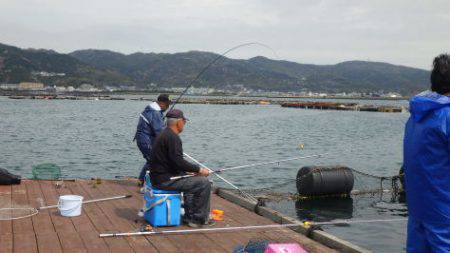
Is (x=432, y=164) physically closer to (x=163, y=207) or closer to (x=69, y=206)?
(x=163, y=207)

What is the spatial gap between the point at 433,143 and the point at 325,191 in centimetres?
1115

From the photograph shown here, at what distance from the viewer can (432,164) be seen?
3045 mm

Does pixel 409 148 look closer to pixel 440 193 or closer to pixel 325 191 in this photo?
pixel 440 193

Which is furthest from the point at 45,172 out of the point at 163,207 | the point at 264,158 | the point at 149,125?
the point at 264,158

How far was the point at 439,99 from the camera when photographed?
302cm

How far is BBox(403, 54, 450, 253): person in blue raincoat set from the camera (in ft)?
9.82

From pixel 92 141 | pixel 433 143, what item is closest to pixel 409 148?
pixel 433 143

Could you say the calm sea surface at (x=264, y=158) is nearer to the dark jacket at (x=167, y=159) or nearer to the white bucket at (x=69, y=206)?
the dark jacket at (x=167, y=159)

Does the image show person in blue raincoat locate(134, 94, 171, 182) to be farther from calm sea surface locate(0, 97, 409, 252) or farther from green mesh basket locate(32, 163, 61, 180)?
calm sea surface locate(0, 97, 409, 252)

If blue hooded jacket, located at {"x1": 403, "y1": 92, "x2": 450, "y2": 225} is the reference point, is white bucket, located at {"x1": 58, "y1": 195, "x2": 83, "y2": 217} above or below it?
below

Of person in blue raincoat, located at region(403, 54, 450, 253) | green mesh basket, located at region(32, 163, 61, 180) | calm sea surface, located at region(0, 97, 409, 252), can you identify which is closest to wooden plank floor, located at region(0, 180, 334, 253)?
green mesh basket, located at region(32, 163, 61, 180)

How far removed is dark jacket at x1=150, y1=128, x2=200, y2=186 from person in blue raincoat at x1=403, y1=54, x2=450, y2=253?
12.7ft

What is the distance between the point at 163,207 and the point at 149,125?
8.03 ft


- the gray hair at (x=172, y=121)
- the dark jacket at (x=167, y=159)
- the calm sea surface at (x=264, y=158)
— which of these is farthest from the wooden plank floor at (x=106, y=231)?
the calm sea surface at (x=264, y=158)
